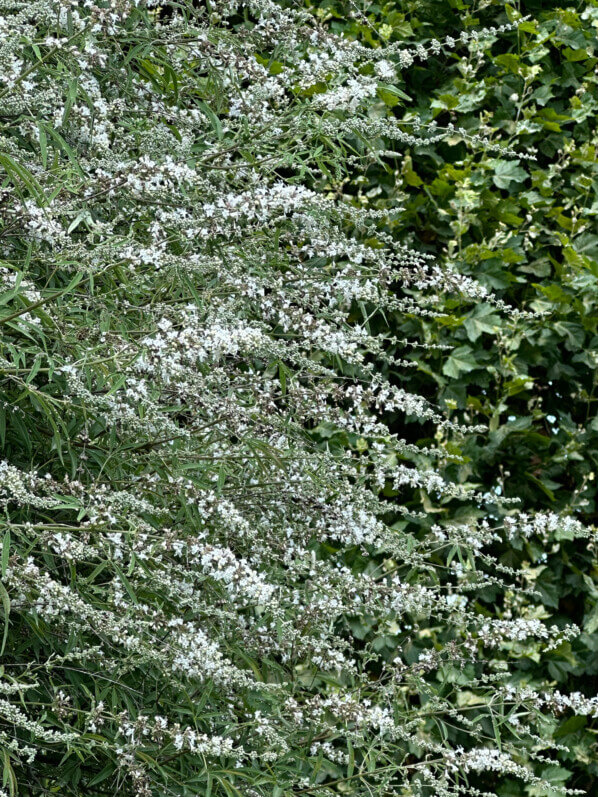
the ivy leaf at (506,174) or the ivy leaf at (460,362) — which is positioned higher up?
the ivy leaf at (506,174)

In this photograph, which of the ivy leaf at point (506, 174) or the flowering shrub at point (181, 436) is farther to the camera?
the ivy leaf at point (506, 174)

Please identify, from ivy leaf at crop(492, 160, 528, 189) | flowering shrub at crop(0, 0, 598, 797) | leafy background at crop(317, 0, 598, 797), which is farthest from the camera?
ivy leaf at crop(492, 160, 528, 189)

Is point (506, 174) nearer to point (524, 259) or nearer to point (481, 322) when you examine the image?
point (524, 259)

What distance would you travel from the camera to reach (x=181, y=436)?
228cm

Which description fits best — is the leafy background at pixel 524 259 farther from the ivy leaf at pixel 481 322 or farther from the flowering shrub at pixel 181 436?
the flowering shrub at pixel 181 436

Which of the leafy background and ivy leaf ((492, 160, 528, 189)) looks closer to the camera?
the leafy background

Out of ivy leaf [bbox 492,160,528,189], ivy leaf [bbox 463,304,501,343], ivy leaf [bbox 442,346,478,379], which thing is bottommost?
ivy leaf [bbox 442,346,478,379]

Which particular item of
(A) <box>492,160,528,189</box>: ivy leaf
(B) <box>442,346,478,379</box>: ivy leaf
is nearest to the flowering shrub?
(B) <box>442,346,478,379</box>: ivy leaf

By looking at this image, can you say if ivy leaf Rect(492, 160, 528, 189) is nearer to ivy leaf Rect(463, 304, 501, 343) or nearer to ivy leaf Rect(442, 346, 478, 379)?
ivy leaf Rect(463, 304, 501, 343)

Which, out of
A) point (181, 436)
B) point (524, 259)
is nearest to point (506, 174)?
point (524, 259)

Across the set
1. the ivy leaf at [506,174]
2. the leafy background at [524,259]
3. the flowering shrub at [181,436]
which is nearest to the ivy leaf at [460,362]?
the leafy background at [524,259]

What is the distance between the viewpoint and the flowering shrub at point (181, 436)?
84.0 inches

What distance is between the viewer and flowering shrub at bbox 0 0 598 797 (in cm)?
213

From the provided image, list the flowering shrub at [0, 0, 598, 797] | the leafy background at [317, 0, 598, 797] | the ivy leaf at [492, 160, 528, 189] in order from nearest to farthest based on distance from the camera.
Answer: the flowering shrub at [0, 0, 598, 797] → the leafy background at [317, 0, 598, 797] → the ivy leaf at [492, 160, 528, 189]
